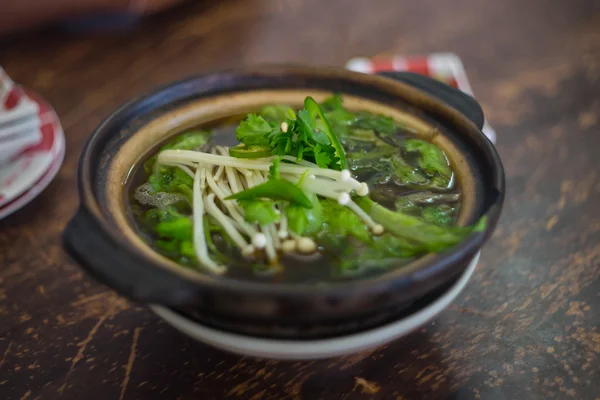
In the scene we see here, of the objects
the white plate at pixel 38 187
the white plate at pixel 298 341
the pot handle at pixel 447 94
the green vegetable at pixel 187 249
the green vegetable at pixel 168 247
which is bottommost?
the white plate at pixel 38 187

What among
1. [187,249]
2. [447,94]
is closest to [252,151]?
[187,249]

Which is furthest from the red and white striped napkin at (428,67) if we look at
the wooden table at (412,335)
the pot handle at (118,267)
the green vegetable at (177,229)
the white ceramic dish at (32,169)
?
the pot handle at (118,267)

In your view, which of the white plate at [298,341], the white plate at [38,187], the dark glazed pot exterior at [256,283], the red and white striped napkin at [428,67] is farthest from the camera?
the red and white striped napkin at [428,67]

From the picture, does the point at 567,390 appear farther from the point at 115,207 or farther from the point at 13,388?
the point at 13,388

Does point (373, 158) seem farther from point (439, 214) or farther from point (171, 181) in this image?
point (171, 181)

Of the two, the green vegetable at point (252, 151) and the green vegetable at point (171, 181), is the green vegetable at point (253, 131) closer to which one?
the green vegetable at point (252, 151)

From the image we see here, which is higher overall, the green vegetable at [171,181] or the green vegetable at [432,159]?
the green vegetable at [432,159]

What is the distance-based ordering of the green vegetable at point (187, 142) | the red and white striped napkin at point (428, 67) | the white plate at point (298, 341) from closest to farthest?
the white plate at point (298, 341)
the green vegetable at point (187, 142)
the red and white striped napkin at point (428, 67)

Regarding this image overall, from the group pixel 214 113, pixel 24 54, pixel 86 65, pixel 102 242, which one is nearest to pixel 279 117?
pixel 214 113
